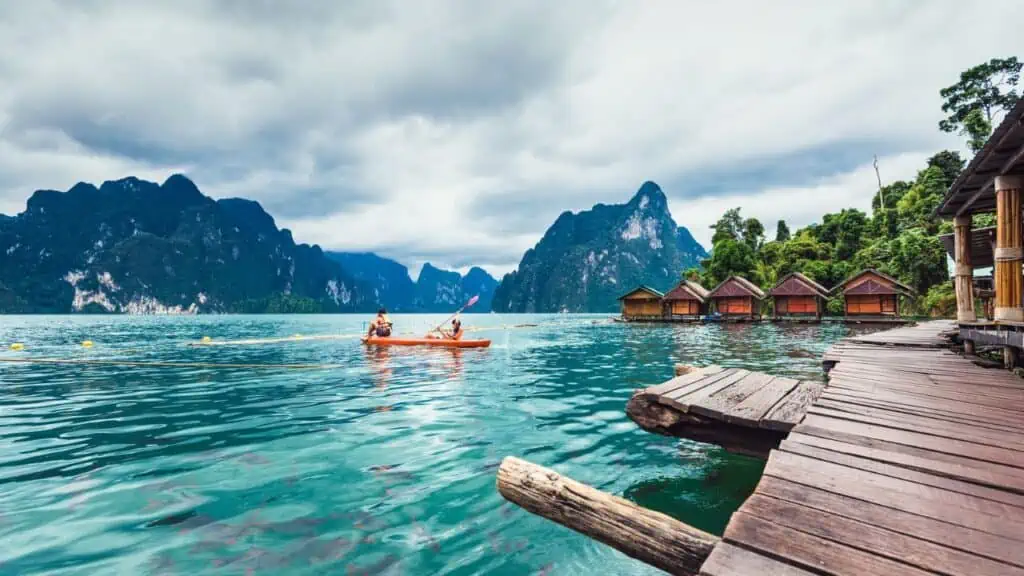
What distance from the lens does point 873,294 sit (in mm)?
37719

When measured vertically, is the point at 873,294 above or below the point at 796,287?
below

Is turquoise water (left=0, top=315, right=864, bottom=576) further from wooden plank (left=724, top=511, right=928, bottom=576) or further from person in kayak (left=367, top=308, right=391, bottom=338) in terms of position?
person in kayak (left=367, top=308, right=391, bottom=338)

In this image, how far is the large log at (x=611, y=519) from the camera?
93.0 inches

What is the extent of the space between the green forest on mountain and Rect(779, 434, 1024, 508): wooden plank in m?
40.7

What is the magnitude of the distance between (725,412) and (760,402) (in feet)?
2.25

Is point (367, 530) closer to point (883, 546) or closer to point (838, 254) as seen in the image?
point (883, 546)

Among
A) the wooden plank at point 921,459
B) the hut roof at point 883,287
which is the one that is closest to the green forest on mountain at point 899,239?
the hut roof at point 883,287

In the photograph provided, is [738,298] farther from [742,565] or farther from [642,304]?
[742,565]

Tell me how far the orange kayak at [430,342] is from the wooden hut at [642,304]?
31.3 meters

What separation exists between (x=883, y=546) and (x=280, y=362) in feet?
64.6

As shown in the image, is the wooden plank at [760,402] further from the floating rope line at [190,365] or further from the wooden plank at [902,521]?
the floating rope line at [190,365]

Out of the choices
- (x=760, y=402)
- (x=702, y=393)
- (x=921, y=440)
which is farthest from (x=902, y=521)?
(x=702, y=393)

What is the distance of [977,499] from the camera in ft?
7.94

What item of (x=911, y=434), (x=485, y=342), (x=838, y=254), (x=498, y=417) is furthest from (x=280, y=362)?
(x=838, y=254)
